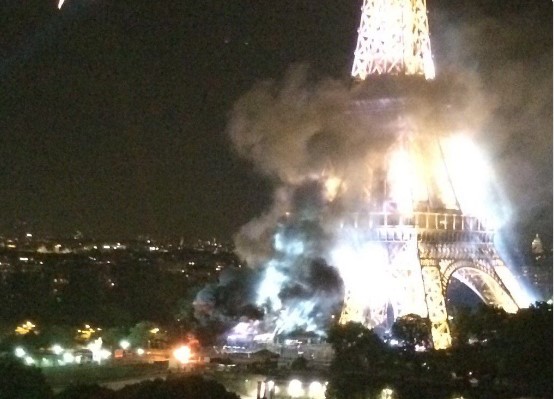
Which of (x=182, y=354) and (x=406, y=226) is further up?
(x=406, y=226)

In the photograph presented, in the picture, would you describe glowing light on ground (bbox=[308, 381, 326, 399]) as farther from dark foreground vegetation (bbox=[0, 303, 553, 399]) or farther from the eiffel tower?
the eiffel tower

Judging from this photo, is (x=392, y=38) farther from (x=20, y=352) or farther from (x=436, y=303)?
(x=20, y=352)

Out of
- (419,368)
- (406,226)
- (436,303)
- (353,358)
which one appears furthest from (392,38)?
(419,368)

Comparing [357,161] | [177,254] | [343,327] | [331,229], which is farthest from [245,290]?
[177,254]

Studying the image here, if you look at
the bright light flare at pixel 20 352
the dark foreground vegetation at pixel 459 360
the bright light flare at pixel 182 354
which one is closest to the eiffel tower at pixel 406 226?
the dark foreground vegetation at pixel 459 360

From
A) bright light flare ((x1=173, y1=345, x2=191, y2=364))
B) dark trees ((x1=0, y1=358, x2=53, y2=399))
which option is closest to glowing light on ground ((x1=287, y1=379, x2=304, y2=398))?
bright light flare ((x1=173, y1=345, x2=191, y2=364))

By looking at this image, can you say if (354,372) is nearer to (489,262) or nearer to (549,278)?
(489,262)

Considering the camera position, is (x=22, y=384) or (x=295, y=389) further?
(x=295, y=389)

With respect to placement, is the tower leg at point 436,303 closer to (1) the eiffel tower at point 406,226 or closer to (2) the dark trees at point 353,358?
(1) the eiffel tower at point 406,226
